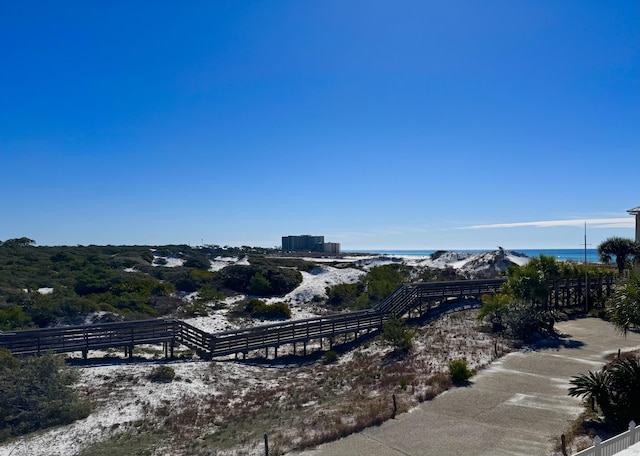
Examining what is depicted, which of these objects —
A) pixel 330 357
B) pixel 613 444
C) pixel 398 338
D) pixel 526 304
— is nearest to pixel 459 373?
pixel 398 338

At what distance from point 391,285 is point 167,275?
21.2 metres

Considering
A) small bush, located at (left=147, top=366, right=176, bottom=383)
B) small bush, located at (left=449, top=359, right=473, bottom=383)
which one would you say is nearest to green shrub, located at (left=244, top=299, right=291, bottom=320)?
small bush, located at (left=147, top=366, right=176, bottom=383)

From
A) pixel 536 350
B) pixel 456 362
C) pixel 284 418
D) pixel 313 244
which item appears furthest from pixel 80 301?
pixel 313 244

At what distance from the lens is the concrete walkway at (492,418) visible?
9602 mm

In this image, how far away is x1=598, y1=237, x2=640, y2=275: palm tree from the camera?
2903 cm

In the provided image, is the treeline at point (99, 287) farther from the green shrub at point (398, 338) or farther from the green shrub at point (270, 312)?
the green shrub at point (398, 338)

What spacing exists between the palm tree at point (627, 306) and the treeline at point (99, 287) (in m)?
23.9

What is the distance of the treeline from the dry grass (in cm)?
1073

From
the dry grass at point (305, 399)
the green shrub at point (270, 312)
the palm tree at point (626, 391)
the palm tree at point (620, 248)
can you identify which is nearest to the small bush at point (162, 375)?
the dry grass at point (305, 399)

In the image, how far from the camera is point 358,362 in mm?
19812

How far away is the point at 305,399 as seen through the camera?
1459 cm

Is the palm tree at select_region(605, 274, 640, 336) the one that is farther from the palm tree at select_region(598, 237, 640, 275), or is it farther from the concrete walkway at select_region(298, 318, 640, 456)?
the palm tree at select_region(598, 237, 640, 275)

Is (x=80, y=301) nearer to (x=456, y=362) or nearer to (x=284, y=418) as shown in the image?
(x=284, y=418)

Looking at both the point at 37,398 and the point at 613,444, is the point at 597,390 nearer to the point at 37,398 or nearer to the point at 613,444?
the point at 613,444
